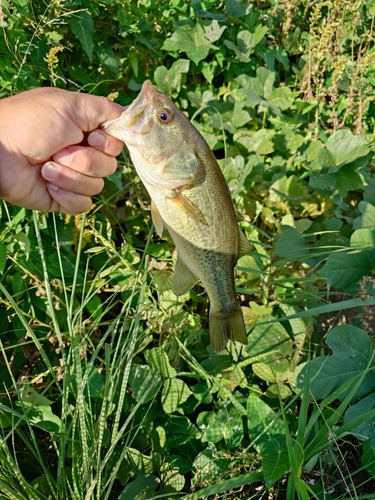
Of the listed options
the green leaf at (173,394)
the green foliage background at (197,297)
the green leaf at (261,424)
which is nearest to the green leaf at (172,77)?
the green foliage background at (197,297)

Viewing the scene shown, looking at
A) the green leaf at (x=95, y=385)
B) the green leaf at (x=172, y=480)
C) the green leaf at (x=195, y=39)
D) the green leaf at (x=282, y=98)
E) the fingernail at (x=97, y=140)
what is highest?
the green leaf at (x=195, y=39)

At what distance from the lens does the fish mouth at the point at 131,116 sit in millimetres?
1440

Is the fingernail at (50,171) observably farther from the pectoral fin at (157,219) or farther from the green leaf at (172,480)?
the green leaf at (172,480)

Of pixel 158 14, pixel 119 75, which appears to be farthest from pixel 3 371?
pixel 158 14

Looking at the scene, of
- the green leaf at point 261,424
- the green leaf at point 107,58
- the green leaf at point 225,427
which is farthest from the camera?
the green leaf at point 107,58

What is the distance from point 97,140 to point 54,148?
14 cm

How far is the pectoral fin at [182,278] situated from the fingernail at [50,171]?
498mm

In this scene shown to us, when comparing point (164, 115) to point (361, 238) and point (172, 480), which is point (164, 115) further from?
point (172, 480)

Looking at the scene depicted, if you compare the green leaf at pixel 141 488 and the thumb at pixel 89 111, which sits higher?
the thumb at pixel 89 111

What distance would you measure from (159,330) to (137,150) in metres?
0.93

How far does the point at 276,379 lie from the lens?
211cm

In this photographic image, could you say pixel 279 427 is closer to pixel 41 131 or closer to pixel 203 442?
pixel 203 442

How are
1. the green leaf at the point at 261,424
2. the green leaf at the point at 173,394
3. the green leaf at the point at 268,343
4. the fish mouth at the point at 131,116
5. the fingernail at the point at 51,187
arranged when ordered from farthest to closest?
the green leaf at the point at 268,343, the green leaf at the point at 173,394, the green leaf at the point at 261,424, the fingernail at the point at 51,187, the fish mouth at the point at 131,116

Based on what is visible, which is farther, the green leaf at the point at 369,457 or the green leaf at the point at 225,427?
the green leaf at the point at 225,427
